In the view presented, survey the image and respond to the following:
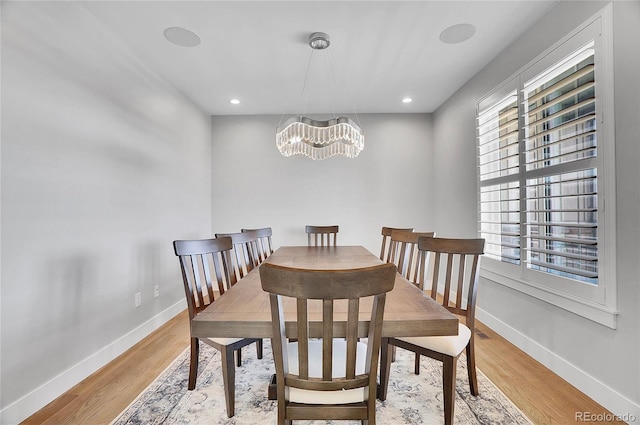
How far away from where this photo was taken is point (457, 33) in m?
2.34

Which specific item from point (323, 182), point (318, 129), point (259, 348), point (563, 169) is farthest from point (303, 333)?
point (323, 182)

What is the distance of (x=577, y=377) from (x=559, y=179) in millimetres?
1269

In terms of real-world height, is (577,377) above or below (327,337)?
below

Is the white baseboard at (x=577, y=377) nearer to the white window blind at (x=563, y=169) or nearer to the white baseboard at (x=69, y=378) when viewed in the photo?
the white window blind at (x=563, y=169)

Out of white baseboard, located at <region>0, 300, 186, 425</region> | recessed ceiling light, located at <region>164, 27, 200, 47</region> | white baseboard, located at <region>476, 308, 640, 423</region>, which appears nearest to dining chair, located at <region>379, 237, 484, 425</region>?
white baseboard, located at <region>476, 308, 640, 423</region>

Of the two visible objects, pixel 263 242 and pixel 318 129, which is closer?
pixel 318 129

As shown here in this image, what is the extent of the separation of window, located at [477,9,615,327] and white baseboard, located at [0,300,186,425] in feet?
10.6

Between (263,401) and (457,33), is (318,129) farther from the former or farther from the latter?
(263,401)

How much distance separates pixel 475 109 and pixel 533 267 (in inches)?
66.7

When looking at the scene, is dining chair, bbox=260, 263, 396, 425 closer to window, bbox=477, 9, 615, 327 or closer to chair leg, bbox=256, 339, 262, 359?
chair leg, bbox=256, 339, 262, 359

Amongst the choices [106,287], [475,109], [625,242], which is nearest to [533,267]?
[625,242]

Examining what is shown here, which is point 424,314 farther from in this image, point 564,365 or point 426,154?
point 426,154

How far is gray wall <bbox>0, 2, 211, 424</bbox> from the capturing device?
1.60 m

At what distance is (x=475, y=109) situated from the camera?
3082mm
